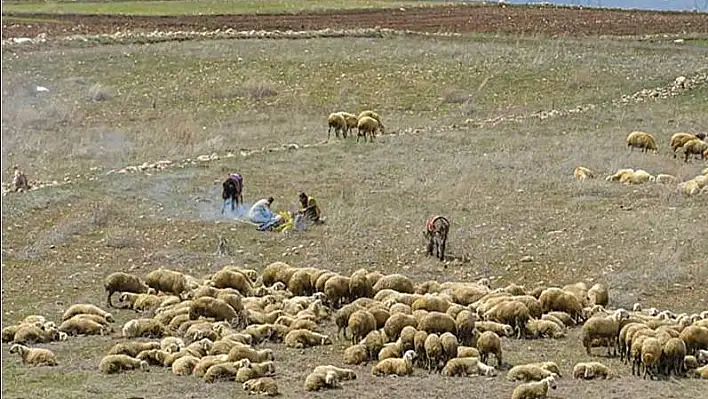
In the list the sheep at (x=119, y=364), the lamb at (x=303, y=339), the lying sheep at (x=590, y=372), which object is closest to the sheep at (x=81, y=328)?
the sheep at (x=119, y=364)

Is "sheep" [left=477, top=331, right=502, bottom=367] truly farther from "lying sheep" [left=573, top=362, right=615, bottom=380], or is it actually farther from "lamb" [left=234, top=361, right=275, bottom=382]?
"lamb" [left=234, top=361, right=275, bottom=382]

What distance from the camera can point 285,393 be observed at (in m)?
10.5

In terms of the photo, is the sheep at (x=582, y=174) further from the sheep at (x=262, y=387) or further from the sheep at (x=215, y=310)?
the sheep at (x=262, y=387)

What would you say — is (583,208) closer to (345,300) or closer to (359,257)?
(359,257)

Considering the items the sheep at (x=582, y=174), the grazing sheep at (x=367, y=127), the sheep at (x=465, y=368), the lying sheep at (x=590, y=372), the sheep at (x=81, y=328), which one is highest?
the grazing sheep at (x=367, y=127)

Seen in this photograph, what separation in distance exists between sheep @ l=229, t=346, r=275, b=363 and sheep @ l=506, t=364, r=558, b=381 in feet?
8.31

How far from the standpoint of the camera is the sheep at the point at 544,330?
43.7 ft

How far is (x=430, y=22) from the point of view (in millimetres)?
53938

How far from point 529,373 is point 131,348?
418 cm

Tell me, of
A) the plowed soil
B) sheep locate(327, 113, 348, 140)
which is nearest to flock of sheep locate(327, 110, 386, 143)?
sheep locate(327, 113, 348, 140)

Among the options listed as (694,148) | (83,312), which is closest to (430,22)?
(694,148)

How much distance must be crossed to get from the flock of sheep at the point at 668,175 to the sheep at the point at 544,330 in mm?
8979

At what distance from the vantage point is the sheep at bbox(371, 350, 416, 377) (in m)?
11.3

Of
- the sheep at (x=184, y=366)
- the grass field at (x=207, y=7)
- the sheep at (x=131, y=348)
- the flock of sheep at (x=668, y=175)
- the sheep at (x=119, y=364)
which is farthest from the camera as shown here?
the grass field at (x=207, y=7)
